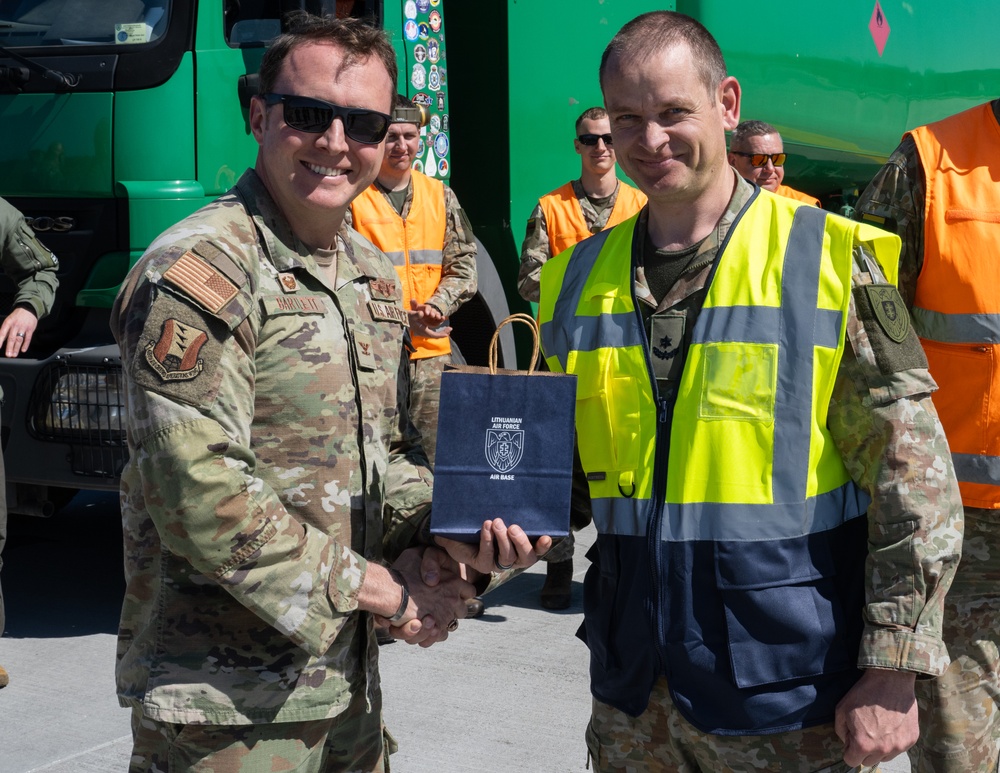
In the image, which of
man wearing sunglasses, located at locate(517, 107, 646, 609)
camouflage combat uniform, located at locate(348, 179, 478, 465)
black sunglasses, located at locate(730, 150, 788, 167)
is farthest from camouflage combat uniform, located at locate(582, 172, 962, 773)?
black sunglasses, located at locate(730, 150, 788, 167)

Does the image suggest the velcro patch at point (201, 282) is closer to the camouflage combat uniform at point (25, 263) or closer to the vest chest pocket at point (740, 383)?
the vest chest pocket at point (740, 383)

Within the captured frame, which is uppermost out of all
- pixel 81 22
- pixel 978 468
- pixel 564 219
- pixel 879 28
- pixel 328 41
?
pixel 879 28

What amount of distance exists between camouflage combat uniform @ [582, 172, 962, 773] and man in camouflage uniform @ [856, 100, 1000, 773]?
733 millimetres

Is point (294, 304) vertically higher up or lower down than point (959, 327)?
higher up

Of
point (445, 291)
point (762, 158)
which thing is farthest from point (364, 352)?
point (762, 158)

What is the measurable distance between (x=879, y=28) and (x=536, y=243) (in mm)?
4091

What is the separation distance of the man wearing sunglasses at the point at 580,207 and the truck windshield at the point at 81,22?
1965 mm

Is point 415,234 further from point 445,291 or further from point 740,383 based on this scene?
point 740,383

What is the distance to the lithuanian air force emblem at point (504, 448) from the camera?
2.07 m

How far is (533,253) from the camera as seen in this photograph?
565 centimetres

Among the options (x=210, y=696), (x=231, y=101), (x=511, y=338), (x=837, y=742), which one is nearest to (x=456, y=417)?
(x=210, y=696)

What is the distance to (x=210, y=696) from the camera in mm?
1957

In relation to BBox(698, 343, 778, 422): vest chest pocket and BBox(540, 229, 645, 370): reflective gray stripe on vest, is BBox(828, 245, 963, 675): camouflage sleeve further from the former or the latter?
BBox(540, 229, 645, 370): reflective gray stripe on vest

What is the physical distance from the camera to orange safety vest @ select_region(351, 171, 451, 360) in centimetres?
508
